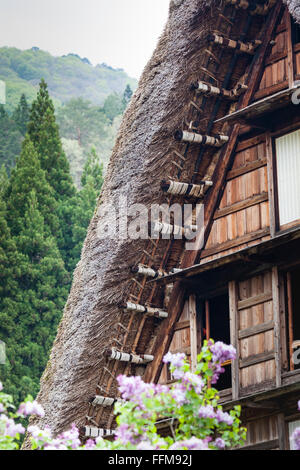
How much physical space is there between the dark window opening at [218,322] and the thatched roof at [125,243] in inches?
26.9

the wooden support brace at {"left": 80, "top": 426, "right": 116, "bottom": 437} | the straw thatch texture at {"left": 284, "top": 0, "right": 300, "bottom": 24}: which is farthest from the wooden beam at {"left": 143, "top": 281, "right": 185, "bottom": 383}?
the straw thatch texture at {"left": 284, "top": 0, "right": 300, "bottom": 24}

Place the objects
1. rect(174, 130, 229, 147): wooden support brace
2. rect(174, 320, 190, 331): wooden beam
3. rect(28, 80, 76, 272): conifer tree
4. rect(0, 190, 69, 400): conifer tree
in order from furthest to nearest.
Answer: rect(28, 80, 76, 272): conifer tree, rect(0, 190, 69, 400): conifer tree, rect(174, 130, 229, 147): wooden support brace, rect(174, 320, 190, 331): wooden beam

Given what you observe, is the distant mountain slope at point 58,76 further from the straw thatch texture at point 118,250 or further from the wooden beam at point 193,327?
the wooden beam at point 193,327

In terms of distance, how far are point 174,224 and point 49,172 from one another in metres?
21.5

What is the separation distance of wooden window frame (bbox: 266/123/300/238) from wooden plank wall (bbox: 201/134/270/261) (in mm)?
135

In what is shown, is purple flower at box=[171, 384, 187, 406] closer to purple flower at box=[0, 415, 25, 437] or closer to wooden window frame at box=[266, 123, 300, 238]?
purple flower at box=[0, 415, 25, 437]

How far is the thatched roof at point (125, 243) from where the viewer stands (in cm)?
1008

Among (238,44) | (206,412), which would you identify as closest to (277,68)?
(238,44)

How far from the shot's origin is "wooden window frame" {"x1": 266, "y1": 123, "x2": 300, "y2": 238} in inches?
363

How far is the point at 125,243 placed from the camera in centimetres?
1007

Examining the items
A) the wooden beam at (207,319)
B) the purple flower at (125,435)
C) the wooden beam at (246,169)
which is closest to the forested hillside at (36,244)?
the wooden beam at (207,319)

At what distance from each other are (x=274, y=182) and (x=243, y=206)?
1.61ft

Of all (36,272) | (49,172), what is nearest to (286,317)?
(36,272)

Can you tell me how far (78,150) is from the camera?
174 ft
